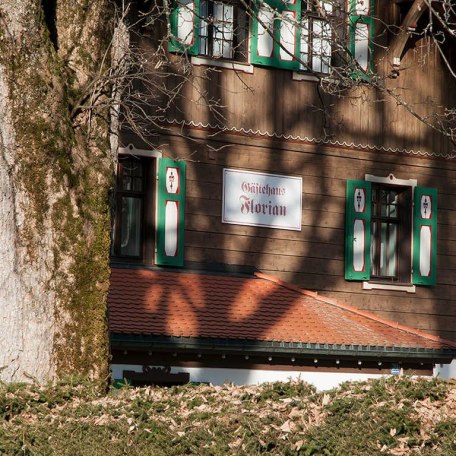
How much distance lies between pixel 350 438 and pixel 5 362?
3.17 m

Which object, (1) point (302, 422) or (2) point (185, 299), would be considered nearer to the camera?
(1) point (302, 422)

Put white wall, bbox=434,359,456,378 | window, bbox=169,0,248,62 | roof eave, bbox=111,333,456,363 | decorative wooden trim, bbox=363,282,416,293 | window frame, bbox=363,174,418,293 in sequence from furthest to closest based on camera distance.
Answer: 1. window frame, bbox=363,174,418,293
2. decorative wooden trim, bbox=363,282,416,293
3. white wall, bbox=434,359,456,378
4. window, bbox=169,0,248,62
5. roof eave, bbox=111,333,456,363

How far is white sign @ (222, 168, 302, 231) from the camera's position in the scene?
21000 millimetres

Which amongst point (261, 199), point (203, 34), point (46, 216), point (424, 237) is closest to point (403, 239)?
point (424, 237)

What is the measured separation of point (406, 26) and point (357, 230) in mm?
3238

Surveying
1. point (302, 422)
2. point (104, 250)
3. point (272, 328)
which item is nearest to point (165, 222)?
point (272, 328)

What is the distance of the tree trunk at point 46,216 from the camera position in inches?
432

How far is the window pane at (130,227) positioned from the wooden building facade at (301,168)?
21 mm

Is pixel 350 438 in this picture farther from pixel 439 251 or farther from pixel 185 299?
pixel 439 251

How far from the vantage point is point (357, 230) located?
22094mm

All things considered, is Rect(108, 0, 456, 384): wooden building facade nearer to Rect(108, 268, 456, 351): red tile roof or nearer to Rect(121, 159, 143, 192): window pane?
Rect(121, 159, 143, 192): window pane

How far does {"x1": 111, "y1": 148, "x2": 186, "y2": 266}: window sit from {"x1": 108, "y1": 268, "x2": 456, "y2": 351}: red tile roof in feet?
1.27

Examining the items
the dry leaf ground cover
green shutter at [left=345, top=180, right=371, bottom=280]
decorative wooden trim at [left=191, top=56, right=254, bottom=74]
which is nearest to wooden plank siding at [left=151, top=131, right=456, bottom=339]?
green shutter at [left=345, top=180, right=371, bottom=280]

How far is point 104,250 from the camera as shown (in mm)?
11422
